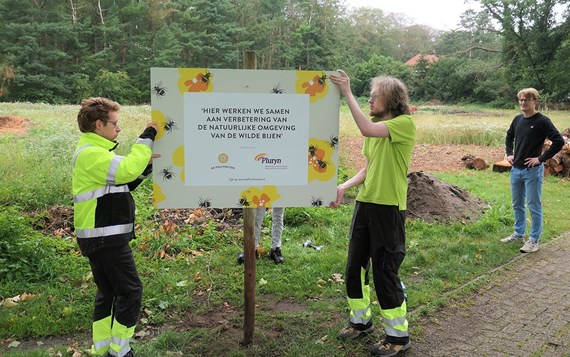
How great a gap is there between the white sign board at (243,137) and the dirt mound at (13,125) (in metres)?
14.5

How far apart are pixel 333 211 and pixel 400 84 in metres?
4.76

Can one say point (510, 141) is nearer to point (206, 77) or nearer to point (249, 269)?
point (249, 269)

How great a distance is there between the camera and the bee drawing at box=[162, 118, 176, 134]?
11.2 ft

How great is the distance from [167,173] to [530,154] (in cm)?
513

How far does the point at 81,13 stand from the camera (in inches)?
1908

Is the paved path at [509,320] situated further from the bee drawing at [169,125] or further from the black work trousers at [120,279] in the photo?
the bee drawing at [169,125]

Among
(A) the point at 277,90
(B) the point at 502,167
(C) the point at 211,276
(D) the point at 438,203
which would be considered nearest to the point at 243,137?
(A) the point at 277,90

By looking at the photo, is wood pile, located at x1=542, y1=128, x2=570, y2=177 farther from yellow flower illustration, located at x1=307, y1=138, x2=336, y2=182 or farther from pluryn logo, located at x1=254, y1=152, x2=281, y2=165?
pluryn logo, located at x1=254, y1=152, x2=281, y2=165

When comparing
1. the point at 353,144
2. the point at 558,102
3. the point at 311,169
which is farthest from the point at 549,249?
the point at 558,102

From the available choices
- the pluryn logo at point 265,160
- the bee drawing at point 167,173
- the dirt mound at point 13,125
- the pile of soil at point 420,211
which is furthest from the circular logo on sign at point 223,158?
the dirt mound at point 13,125

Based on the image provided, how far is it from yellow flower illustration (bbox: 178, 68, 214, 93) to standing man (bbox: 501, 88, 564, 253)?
4597 mm

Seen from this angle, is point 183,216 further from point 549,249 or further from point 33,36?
point 33,36

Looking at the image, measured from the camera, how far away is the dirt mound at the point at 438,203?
793 cm

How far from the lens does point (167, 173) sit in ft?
11.4
